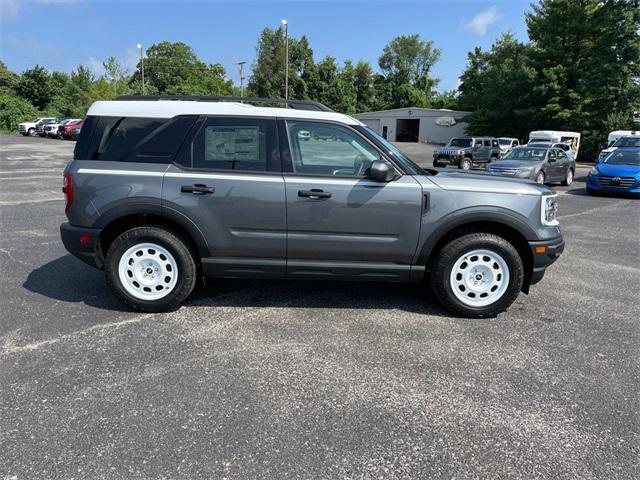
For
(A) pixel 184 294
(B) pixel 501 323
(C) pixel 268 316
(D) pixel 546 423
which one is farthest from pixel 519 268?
(A) pixel 184 294

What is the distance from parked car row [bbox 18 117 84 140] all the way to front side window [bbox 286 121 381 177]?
119ft

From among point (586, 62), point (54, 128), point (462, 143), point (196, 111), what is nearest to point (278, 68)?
point (54, 128)

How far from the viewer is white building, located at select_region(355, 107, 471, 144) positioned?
5122 centimetres

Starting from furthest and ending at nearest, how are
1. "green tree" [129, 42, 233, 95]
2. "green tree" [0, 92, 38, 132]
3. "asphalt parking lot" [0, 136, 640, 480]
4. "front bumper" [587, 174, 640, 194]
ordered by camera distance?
"green tree" [129, 42, 233, 95], "green tree" [0, 92, 38, 132], "front bumper" [587, 174, 640, 194], "asphalt parking lot" [0, 136, 640, 480]

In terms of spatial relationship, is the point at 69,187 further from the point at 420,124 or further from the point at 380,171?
the point at 420,124

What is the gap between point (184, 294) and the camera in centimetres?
442

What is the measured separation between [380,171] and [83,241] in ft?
9.04

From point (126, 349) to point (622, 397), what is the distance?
3548mm

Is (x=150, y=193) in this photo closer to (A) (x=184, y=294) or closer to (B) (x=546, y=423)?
(A) (x=184, y=294)

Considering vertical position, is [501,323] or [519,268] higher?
[519,268]

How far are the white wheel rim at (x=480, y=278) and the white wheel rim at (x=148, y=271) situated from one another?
8.54 feet

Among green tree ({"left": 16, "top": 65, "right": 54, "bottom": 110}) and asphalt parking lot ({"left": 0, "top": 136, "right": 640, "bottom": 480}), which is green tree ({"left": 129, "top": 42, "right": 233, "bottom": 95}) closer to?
green tree ({"left": 16, "top": 65, "right": 54, "bottom": 110})

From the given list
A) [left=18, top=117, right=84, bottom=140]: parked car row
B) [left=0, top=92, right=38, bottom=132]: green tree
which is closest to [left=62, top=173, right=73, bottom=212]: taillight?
[left=18, top=117, right=84, bottom=140]: parked car row

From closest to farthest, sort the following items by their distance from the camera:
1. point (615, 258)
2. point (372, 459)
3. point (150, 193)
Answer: point (372, 459), point (150, 193), point (615, 258)
